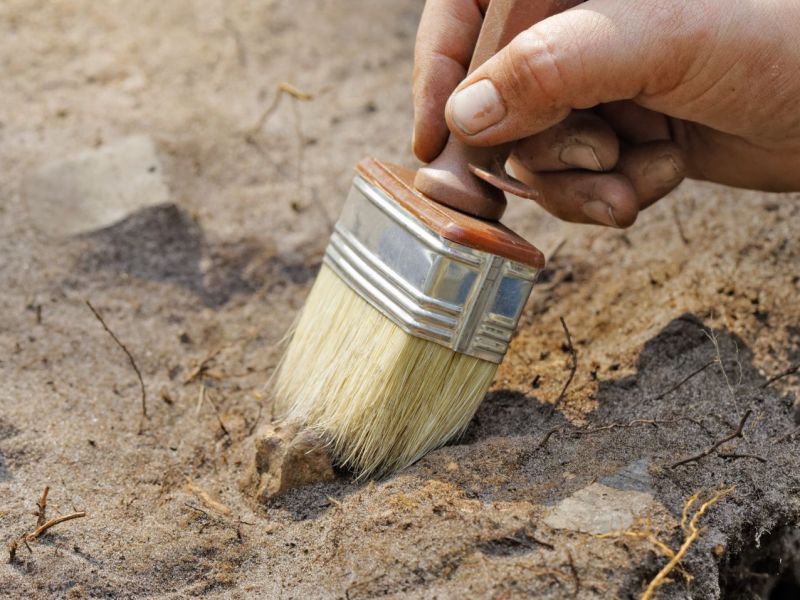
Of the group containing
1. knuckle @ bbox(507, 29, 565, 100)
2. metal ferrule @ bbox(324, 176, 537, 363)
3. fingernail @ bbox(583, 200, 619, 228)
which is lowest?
metal ferrule @ bbox(324, 176, 537, 363)

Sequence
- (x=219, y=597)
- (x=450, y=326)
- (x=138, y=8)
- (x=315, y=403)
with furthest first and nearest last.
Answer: (x=138, y=8) < (x=315, y=403) < (x=450, y=326) < (x=219, y=597)

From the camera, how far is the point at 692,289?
9.89 ft

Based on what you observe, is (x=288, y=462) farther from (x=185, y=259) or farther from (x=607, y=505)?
(x=185, y=259)

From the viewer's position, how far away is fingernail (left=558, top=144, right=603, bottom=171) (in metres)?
2.81

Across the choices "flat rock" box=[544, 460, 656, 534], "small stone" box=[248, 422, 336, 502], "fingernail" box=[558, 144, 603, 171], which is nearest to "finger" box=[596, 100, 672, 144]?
"fingernail" box=[558, 144, 603, 171]

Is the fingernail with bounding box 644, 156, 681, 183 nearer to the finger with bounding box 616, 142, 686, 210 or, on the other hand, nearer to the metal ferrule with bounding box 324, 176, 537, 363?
the finger with bounding box 616, 142, 686, 210

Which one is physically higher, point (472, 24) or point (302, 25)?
point (472, 24)

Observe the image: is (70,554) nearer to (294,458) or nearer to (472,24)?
(294,458)

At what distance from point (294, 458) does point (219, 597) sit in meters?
0.42

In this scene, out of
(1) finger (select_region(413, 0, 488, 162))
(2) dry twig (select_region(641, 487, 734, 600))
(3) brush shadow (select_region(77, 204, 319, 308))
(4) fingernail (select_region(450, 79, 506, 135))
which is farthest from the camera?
(3) brush shadow (select_region(77, 204, 319, 308))

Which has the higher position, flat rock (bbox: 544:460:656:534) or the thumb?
the thumb

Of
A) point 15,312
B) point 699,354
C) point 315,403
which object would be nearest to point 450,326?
point 315,403

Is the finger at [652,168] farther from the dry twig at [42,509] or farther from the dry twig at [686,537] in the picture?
the dry twig at [42,509]

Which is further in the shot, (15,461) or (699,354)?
(699,354)
